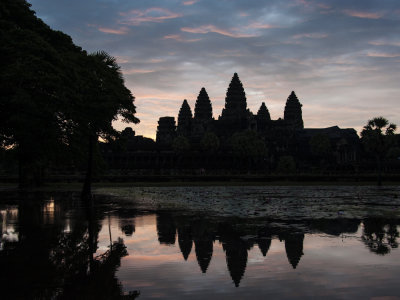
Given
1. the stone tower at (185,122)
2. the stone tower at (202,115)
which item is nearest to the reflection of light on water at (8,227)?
the stone tower at (202,115)

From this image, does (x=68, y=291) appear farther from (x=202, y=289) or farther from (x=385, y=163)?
(x=385, y=163)

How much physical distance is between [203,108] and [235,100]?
1435 centimetres

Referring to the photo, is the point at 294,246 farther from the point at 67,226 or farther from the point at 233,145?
the point at 233,145

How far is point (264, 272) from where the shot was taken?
28.2 ft

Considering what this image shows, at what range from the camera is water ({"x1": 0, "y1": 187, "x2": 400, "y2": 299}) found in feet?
24.2

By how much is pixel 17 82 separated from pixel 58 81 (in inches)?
70.3

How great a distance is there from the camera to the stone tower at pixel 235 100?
18488 cm

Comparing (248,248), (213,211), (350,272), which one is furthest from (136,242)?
(213,211)

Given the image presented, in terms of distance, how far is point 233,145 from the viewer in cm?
11969

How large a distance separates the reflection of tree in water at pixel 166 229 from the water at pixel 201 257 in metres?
0.04

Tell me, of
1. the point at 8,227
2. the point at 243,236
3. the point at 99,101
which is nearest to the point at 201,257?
the point at 243,236

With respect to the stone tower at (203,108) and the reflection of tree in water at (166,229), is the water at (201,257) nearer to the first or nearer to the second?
the reflection of tree in water at (166,229)

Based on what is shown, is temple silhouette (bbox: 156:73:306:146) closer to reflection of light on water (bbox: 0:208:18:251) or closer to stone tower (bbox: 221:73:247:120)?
stone tower (bbox: 221:73:247:120)

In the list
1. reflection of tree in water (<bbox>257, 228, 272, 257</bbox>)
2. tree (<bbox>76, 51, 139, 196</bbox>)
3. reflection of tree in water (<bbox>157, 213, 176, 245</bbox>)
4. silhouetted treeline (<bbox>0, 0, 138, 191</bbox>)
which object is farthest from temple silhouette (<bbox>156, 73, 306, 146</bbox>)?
reflection of tree in water (<bbox>257, 228, 272, 257</bbox>)
